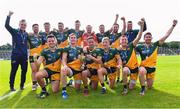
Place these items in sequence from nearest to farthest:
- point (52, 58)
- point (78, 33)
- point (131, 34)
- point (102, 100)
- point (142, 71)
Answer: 1. point (102, 100)
2. point (142, 71)
3. point (52, 58)
4. point (131, 34)
5. point (78, 33)


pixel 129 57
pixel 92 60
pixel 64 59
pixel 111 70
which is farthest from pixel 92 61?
pixel 129 57

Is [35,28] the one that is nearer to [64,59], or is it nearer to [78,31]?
[78,31]

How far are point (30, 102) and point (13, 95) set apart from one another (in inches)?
59.9

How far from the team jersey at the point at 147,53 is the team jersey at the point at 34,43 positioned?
3463 mm

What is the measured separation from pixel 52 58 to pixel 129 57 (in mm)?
2378

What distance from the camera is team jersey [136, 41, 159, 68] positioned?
12039 mm

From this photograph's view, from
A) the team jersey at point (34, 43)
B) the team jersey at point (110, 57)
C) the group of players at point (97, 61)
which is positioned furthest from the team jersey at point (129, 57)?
the team jersey at point (34, 43)

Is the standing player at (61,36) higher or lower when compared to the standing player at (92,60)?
higher

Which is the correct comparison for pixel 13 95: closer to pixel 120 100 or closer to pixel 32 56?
pixel 32 56

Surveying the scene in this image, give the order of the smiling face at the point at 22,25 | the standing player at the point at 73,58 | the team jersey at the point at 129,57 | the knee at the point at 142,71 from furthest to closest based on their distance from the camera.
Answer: the smiling face at the point at 22,25, the team jersey at the point at 129,57, the standing player at the point at 73,58, the knee at the point at 142,71

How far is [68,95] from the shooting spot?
11.5 m

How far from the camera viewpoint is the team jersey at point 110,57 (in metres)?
12.2

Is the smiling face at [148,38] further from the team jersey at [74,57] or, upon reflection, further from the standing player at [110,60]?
the team jersey at [74,57]

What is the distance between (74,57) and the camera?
39.0 ft
